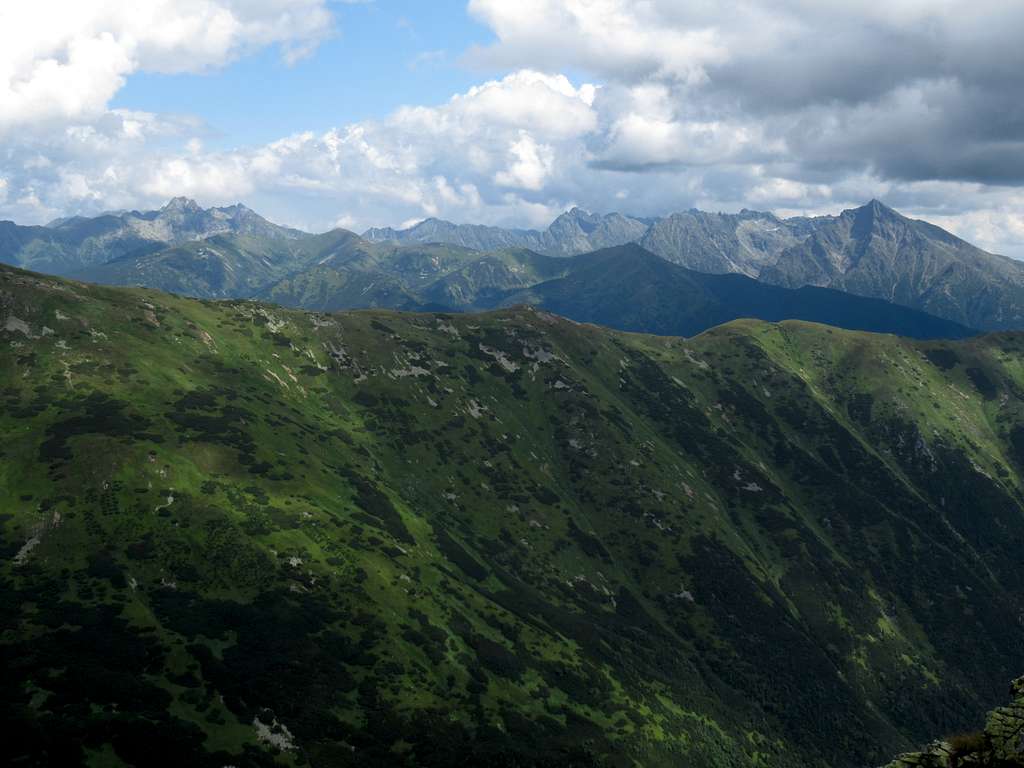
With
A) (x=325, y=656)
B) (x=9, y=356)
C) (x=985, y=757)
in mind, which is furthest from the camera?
(x=9, y=356)

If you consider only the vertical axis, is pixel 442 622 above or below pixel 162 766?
below

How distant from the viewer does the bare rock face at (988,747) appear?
30.7 m

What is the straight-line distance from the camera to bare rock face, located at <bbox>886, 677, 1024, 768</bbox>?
30703mm

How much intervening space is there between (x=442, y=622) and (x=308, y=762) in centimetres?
6223

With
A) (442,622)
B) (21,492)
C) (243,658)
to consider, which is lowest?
(442,622)

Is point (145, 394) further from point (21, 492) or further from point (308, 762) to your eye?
point (308, 762)

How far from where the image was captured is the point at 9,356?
190 meters

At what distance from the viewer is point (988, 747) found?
105ft

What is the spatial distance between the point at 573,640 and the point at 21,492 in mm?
150061

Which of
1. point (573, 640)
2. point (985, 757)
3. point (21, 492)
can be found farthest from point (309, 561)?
point (985, 757)

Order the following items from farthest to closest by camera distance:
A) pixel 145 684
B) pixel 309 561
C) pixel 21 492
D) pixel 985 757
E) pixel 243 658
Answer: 1. pixel 309 561
2. pixel 21 492
3. pixel 243 658
4. pixel 145 684
5. pixel 985 757

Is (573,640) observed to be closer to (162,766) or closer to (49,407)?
(162,766)

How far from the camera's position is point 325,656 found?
5197 inches

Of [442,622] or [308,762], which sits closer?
[308,762]
